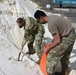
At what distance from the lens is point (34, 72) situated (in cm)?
948

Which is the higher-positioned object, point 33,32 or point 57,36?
point 57,36

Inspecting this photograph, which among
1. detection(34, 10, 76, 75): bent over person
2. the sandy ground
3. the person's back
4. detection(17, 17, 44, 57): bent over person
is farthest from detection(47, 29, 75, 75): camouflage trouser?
detection(17, 17, 44, 57): bent over person

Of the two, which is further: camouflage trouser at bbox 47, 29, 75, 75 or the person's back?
camouflage trouser at bbox 47, 29, 75, 75

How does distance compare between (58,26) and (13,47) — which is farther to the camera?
(13,47)

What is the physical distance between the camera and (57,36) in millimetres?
7660

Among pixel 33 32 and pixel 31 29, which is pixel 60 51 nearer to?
pixel 31 29

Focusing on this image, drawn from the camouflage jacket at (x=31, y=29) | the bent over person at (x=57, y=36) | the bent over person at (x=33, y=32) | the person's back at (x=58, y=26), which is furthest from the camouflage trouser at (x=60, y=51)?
the camouflage jacket at (x=31, y=29)

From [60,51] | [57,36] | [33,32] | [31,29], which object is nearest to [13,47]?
[33,32]

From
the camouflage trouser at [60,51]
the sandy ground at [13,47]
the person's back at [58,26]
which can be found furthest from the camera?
the sandy ground at [13,47]

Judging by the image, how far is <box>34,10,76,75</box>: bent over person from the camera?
7609 millimetres

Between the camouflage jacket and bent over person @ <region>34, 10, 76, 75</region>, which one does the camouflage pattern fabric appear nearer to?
the camouflage jacket

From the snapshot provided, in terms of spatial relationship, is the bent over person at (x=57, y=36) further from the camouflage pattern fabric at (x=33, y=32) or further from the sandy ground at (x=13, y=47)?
the camouflage pattern fabric at (x=33, y=32)

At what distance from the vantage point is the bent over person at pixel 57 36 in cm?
761

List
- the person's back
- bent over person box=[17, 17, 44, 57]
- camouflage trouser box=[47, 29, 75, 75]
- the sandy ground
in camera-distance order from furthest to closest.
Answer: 1. bent over person box=[17, 17, 44, 57]
2. the sandy ground
3. camouflage trouser box=[47, 29, 75, 75]
4. the person's back
